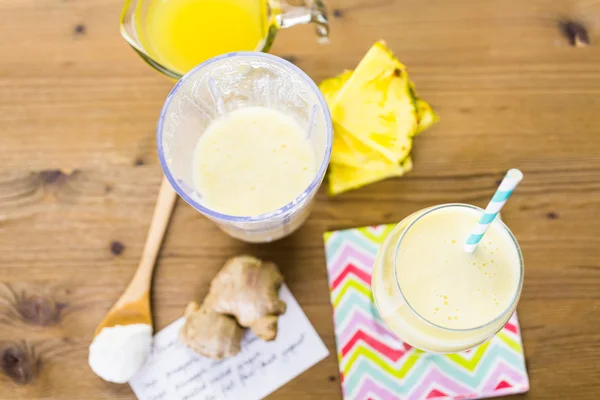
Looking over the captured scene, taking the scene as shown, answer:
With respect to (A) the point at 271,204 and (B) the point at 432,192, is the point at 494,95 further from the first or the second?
(A) the point at 271,204

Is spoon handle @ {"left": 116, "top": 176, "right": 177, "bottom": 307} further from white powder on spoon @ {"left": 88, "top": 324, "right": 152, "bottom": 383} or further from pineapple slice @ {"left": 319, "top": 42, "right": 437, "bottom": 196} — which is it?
pineapple slice @ {"left": 319, "top": 42, "right": 437, "bottom": 196}

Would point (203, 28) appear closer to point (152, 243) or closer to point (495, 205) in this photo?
point (152, 243)

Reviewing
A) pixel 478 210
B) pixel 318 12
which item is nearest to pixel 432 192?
pixel 478 210

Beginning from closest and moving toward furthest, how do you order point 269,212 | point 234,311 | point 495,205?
1. point 495,205
2. point 269,212
3. point 234,311

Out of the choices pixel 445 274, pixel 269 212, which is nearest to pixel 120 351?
pixel 269 212

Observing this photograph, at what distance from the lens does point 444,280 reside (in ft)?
2.25

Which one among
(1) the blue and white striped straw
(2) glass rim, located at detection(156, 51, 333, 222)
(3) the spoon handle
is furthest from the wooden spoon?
(1) the blue and white striped straw

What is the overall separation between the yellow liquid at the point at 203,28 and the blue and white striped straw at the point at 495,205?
0.42 metres

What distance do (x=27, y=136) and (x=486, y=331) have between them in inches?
29.1

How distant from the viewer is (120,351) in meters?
0.78

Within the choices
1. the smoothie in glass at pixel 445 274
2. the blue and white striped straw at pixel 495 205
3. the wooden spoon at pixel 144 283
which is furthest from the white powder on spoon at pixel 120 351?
the blue and white striped straw at pixel 495 205

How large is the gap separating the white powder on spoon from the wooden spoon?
0.01 metres

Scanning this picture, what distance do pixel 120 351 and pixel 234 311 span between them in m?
0.17

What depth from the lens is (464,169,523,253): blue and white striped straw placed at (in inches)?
21.0
